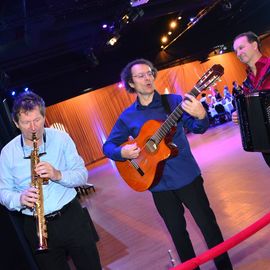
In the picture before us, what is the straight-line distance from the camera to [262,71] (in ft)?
9.83

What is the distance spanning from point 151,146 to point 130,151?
0.25m

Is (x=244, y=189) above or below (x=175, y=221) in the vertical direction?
below

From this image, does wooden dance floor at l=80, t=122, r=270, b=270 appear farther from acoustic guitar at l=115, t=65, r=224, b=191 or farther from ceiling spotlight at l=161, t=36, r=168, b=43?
ceiling spotlight at l=161, t=36, r=168, b=43

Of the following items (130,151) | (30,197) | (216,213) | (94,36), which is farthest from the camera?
(94,36)

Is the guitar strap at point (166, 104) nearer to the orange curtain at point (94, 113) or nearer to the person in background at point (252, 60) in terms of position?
the person in background at point (252, 60)

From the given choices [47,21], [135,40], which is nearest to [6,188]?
[47,21]

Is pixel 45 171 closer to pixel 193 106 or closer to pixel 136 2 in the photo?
pixel 193 106

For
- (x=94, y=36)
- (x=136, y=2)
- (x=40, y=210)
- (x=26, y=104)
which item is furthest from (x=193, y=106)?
(x=94, y=36)

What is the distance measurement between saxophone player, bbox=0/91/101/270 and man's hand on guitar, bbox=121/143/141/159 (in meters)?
0.58

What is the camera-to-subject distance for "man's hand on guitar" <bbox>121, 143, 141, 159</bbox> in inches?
121

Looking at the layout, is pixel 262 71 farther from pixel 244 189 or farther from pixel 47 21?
pixel 47 21

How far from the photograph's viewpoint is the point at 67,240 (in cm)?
248

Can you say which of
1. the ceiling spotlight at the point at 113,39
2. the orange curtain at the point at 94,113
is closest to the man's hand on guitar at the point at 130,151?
the ceiling spotlight at the point at 113,39

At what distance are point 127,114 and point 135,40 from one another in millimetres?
11537
